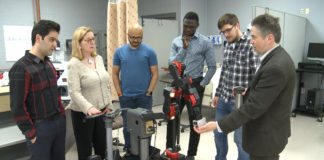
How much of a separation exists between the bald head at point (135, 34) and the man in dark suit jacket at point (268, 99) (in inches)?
45.9

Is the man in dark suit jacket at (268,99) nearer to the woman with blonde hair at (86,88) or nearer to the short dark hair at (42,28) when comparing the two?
the woman with blonde hair at (86,88)

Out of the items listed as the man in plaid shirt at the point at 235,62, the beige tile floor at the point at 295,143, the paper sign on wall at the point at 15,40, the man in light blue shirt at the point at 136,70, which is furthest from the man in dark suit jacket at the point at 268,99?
the paper sign on wall at the point at 15,40

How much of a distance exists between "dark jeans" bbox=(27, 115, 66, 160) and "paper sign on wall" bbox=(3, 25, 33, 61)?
3.64m

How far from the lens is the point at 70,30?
5523mm

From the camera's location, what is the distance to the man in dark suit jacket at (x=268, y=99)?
1.20m

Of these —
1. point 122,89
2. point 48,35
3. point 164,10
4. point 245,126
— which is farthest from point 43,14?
point 245,126

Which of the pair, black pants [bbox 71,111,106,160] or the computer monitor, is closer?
black pants [bbox 71,111,106,160]

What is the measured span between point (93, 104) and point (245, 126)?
1.21 metres

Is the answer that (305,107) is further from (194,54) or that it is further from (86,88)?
(86,88)

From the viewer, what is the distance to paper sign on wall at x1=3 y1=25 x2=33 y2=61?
4559mm

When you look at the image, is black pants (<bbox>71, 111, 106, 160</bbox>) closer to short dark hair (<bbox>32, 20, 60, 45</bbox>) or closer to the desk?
short dark hair (<bbox>32, 20, 60, 45</bbox>)

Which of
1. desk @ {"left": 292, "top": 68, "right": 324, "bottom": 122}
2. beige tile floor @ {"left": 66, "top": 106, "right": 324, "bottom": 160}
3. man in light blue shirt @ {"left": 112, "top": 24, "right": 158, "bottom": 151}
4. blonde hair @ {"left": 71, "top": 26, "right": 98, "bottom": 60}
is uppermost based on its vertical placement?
blonde hair @ {"left": 71, "top": 26, "right": 98, "bottom": 60}

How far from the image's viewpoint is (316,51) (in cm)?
434

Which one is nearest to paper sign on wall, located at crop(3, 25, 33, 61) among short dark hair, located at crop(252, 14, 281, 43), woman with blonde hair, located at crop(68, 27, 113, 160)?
woman with blonde hair, located at crop(68, 27, 113, 160)
